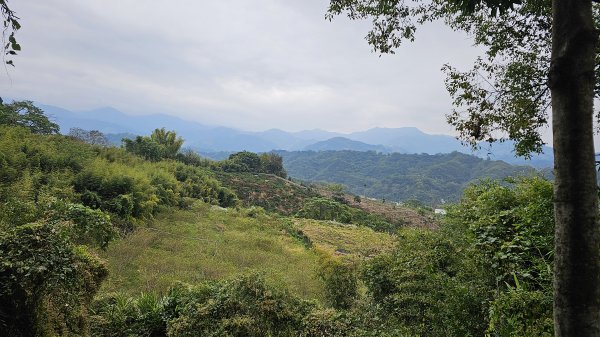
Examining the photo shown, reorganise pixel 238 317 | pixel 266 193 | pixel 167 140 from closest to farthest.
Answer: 1. pixel 238 317
2. pixel 266 193
3. pixel 167 140

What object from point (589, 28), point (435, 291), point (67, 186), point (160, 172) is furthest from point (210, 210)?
point (589, 28)

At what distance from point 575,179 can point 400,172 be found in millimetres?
115112

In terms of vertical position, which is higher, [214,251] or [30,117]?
[30,117]

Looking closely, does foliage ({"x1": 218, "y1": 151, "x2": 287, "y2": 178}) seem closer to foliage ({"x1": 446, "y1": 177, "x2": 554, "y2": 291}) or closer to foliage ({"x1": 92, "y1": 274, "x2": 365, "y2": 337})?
foliage ({"x1": 92, "y1": 274, "x2": 365, "y2": 337})

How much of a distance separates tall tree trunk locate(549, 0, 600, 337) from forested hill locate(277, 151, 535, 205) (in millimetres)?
70401

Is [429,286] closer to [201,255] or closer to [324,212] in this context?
[201,255]

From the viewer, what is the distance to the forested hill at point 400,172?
8331 cm

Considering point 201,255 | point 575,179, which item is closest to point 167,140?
point 201,255

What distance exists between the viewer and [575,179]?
1.58 m

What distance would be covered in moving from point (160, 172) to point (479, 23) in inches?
742

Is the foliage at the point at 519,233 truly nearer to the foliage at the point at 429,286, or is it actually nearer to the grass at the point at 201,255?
the foliage at the point at 429,286

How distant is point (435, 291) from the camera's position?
4211 mm

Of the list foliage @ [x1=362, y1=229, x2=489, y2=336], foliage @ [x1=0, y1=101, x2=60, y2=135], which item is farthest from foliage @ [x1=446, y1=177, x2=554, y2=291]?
foliage @ [x1=0, y1=101, x2=60, y2=135]

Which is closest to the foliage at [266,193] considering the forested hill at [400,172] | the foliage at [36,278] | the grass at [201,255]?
the grass at [201,255]
